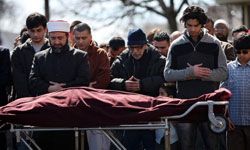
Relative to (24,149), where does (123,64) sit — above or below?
above

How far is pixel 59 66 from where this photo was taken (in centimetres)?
804

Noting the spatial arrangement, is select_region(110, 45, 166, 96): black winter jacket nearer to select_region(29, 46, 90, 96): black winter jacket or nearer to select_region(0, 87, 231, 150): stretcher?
select_region(29, 46, 90, 96): black winter jacket

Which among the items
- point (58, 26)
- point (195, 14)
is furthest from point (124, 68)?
point (195, 14)

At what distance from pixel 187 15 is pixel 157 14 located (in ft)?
91.0

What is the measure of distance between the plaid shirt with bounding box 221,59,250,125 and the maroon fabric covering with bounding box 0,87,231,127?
1.88m

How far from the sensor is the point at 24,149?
850cm

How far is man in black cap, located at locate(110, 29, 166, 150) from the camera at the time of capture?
8594 millimetres

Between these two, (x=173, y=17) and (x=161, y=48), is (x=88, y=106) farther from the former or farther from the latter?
(x=173, y=17)

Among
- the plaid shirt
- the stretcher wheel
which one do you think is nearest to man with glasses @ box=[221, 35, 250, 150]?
the plaid shirt

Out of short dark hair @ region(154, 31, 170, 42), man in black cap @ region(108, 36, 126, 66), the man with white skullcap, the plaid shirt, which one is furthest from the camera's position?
man in black cap @ region(108, 36, 126, 66)

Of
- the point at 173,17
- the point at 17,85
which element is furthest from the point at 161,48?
the point at 173,17

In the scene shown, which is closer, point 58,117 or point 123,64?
point 58,117

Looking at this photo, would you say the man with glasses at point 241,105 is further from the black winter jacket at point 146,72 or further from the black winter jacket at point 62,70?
the black winter jacket at point 62,70

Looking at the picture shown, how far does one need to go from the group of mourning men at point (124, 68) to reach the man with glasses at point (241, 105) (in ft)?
0.10
